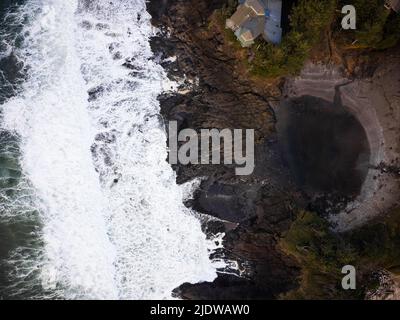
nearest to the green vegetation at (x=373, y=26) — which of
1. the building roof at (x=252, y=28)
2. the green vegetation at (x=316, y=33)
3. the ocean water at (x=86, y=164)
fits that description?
the green vegetation at (x=316, y=33)

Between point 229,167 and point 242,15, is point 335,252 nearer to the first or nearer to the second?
point 229,167

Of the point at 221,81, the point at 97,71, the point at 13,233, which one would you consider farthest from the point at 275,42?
the point at 13,233

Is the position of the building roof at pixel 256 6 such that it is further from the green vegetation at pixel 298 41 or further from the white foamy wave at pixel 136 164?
the white foamy wave at pixel 136 164

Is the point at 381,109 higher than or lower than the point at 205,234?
higher

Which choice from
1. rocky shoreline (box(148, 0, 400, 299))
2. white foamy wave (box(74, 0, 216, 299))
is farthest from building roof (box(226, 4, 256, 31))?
white foamy wave (box(74, 0, 216, 299))
